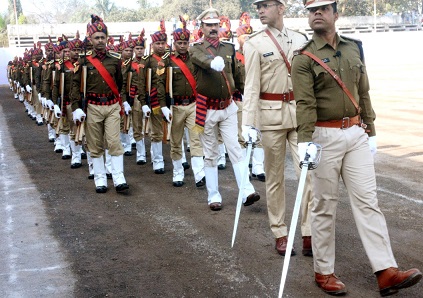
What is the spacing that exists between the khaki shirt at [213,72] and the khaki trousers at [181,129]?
4.72ft

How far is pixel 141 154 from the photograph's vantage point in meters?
12.1

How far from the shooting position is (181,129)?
9.84 meters

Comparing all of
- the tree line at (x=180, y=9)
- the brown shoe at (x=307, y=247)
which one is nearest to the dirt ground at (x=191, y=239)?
the brown shoe at (x=307, y=247)

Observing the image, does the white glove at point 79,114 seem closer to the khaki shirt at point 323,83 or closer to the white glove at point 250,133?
the white glove at point 250,133

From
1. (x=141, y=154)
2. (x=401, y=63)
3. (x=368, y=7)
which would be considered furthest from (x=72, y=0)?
(x=141, y=154)

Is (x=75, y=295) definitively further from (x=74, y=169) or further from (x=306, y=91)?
(x=74, y=169)

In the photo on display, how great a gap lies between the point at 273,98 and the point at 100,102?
147 inches

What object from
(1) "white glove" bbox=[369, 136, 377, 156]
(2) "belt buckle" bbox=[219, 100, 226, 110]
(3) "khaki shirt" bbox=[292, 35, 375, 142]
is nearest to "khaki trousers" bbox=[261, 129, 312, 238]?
(1) "white glove" bbox=[369, 136, 377, 156]

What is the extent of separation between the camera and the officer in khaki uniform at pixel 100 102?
9359 millimetres

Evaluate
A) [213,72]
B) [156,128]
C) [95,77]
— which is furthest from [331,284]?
[156,128]

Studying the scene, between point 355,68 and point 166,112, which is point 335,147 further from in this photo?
point 166,112

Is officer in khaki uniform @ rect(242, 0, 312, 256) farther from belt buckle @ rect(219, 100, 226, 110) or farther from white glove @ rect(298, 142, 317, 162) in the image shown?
belt buckle @ rect(219, 100, 226, 110)

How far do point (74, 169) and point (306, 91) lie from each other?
741 centimetres

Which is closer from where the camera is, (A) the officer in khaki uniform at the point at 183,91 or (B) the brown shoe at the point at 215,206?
(B) the brown shoe at the point at 215,206
